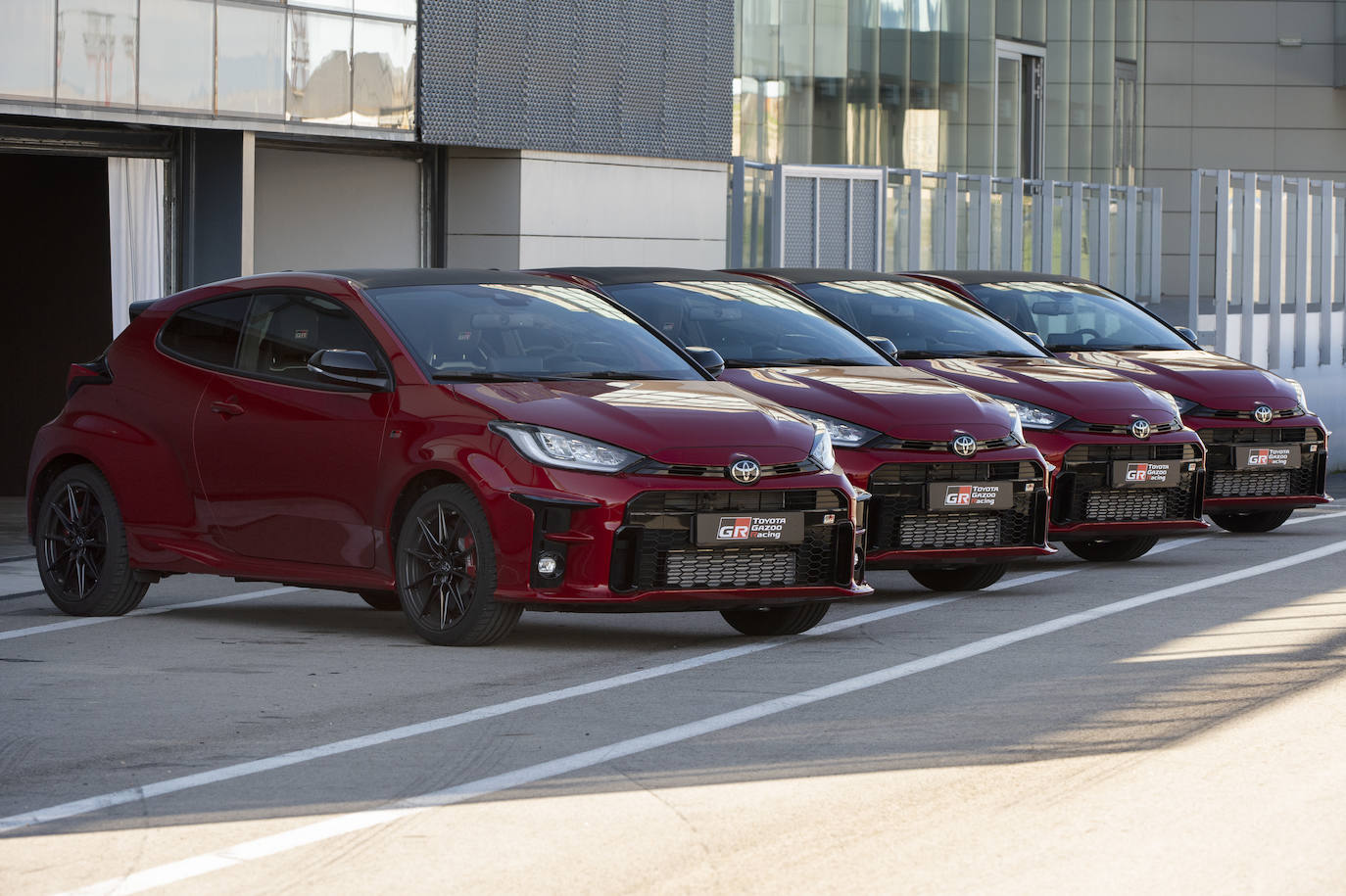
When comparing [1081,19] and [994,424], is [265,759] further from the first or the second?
[1081,19]

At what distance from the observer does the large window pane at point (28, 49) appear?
16.9 metres

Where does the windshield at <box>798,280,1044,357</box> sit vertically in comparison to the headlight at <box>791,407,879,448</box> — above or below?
above

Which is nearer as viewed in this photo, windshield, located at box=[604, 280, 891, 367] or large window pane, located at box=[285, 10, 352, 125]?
windshield, located at box=[604, 280, 891, 367]

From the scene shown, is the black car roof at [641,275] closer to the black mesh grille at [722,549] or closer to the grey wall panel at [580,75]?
the black mesh grille at [722,549]

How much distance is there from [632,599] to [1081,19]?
122 ft

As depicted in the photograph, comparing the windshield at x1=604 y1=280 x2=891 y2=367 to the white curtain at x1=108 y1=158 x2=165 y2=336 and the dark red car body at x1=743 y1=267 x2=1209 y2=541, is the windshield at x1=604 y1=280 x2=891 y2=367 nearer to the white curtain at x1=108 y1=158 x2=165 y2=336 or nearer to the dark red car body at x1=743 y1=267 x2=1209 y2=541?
the dark red car body at x1=743 y1=267 x2=1209 y2=541

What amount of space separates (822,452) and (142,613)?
353 centimetres

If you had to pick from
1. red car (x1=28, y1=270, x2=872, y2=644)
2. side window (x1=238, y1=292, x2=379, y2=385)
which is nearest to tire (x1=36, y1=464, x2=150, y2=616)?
red car (x1=28, y1=270, x2=872, y2=644)

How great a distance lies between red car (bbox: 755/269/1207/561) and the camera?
13453 mm

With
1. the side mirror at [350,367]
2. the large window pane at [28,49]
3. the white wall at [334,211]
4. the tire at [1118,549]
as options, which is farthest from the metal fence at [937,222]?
the side mirror at [350,367]

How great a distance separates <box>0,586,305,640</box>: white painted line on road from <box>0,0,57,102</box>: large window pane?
570 centimetres

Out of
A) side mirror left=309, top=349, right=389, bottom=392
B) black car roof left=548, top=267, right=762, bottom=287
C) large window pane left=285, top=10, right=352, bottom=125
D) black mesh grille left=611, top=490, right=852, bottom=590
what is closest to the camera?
black mesh grille left=611, top=490, right=852, bottom=590

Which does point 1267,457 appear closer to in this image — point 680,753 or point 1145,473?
point 1145,473

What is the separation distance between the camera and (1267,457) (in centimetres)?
1566
